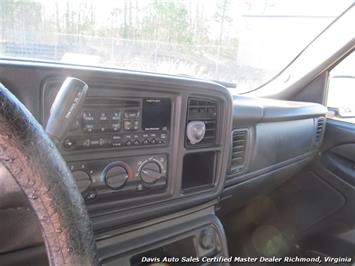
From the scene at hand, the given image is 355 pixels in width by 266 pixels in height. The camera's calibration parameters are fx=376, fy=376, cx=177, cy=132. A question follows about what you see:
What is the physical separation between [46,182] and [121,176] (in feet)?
1.88

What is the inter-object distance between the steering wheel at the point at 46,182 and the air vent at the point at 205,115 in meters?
0.72

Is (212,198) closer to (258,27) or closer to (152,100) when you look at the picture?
(152,100)

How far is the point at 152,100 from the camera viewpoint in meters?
1.07

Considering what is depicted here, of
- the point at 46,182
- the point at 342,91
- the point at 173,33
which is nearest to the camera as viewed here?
the point at 46,182

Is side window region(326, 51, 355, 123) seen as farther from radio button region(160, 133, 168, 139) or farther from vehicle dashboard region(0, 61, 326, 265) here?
radio button region(160, 133, 168, 139)

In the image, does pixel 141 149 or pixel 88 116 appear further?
pixel 141 149

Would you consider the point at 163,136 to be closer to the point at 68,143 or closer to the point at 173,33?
the point at 68,143

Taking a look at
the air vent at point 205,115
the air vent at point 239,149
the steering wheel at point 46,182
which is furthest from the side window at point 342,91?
the steering wheel at point 46,182

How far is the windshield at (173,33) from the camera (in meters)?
1.17

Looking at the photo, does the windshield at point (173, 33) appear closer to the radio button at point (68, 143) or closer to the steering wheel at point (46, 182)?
the radio button at point (68, 143)

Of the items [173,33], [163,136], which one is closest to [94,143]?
[163,136]

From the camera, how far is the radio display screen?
1.05 metres

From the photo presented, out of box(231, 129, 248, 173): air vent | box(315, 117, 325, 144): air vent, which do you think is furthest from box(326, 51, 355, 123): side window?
box(231, 129, 248, 173): air vent

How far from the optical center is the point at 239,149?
1572mm
